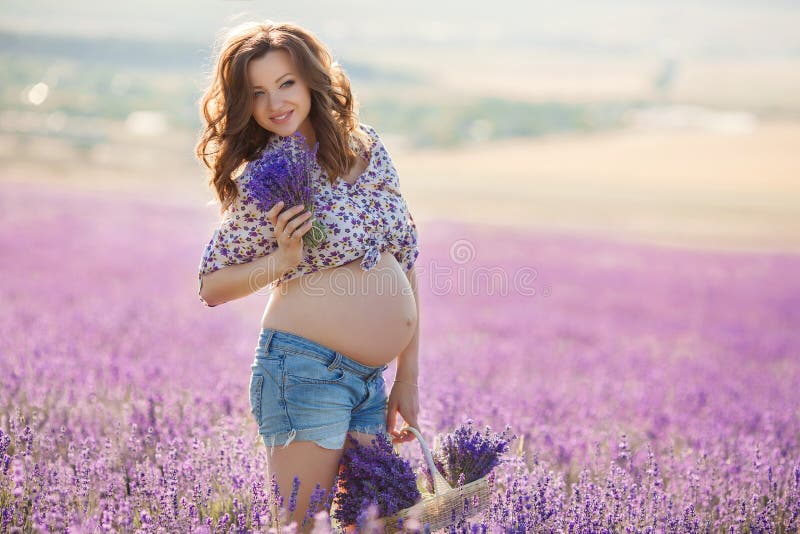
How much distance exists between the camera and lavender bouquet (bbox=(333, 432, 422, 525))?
2.23 m

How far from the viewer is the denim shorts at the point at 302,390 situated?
2.31m

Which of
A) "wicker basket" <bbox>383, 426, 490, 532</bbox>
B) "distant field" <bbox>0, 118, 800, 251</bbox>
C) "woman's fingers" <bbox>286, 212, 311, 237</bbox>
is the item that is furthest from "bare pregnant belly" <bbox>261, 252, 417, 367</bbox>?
"distant field" <bbox>0, 118, 800, 251</bbox>

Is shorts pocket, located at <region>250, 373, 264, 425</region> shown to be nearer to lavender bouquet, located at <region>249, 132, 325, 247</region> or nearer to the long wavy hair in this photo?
lavender bouquet, located at <region>249, 132, 325, 247</region>

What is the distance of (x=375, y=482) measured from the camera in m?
2.27

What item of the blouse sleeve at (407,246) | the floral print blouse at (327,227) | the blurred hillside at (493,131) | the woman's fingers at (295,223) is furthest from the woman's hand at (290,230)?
the blurred hillside at (493,131)

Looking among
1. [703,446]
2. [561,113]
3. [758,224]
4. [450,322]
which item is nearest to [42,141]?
[758,224]

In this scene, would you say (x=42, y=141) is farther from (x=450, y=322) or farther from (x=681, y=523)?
(x=681, y=523)

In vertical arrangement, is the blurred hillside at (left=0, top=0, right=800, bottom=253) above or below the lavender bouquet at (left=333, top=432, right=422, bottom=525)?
above

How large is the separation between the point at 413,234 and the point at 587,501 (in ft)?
3.39

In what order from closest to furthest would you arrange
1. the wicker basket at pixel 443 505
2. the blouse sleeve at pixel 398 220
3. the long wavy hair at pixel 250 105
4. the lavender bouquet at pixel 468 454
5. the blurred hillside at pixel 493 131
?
the wicker basket at pixel 443 505
the lavender bouquet at pixel 468 454
the long wavy hair at pixel 250 105
the blouse sleeve at pixel 398 220
the blurred hillside at pixel 493 131

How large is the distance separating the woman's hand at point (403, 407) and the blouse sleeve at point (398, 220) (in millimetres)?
413

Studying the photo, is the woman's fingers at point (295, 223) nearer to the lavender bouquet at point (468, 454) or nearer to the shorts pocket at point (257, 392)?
the shorts pocket at point (257, 392)

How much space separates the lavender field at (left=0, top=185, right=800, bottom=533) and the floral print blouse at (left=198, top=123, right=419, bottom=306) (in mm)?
695

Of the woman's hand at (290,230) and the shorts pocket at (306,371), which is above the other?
the woman's hand at (290,230)
